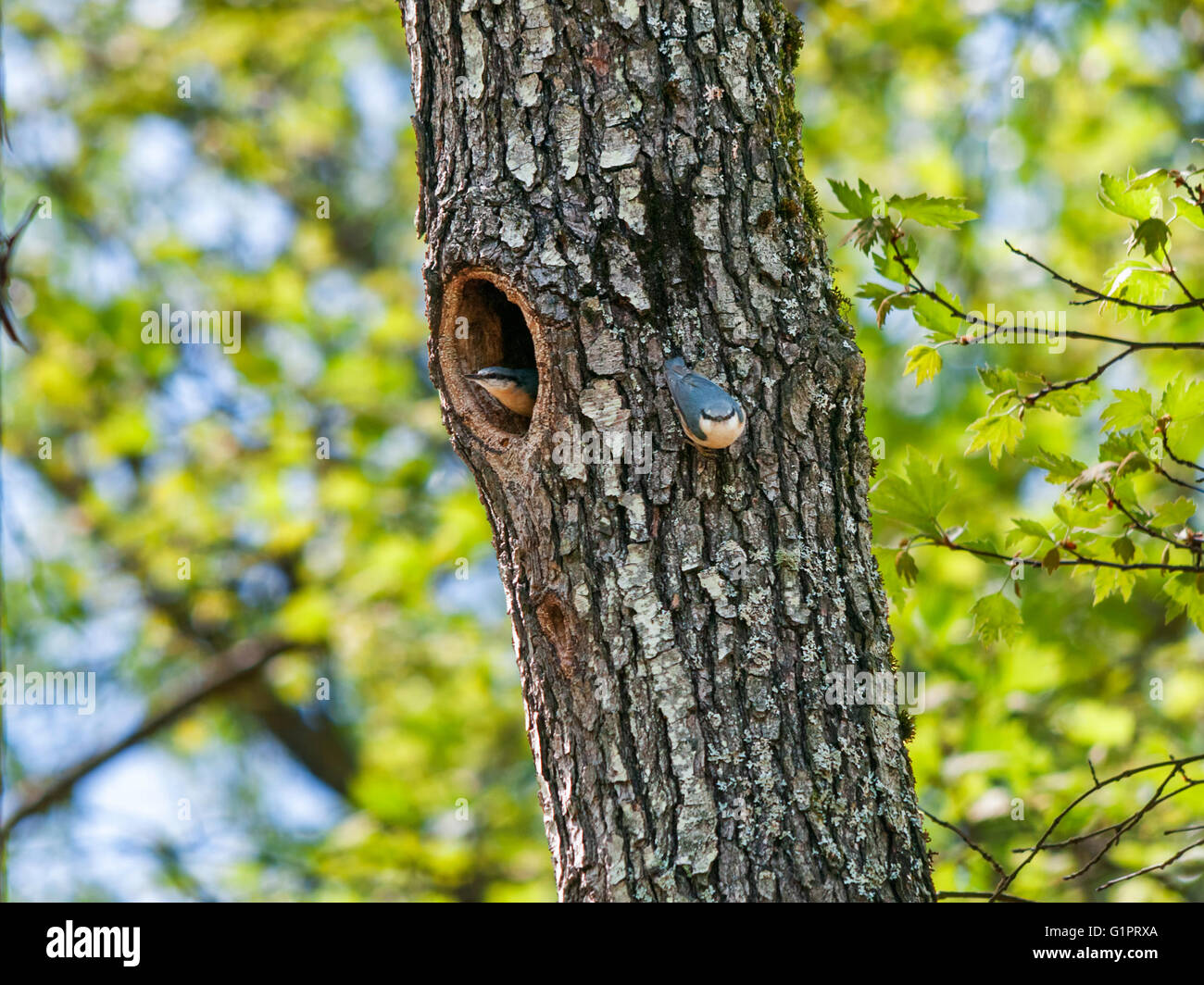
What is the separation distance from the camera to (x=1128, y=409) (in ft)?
6.08

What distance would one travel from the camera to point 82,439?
25.0ft

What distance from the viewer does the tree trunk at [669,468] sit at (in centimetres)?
162

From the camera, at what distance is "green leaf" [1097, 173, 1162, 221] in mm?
1747

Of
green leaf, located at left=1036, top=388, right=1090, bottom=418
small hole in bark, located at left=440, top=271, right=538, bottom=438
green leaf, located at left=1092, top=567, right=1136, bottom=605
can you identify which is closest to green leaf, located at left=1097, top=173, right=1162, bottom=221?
green leaf, located at left=1036, top=388, right=1090, bottom=418

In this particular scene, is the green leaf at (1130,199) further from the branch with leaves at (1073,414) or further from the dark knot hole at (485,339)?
the dark knot hole at (485,339)

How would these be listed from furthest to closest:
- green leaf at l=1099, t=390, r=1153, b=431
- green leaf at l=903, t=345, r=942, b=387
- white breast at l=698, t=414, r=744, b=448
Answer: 1. green leaf at l=903, t=345, r=942, b=387
2. green leaf at l=1099, t=390, r=1153, b=431
3. white breast at l=698, t=414, r=744, b=448

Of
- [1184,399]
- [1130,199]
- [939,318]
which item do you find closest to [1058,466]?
[1184,399]

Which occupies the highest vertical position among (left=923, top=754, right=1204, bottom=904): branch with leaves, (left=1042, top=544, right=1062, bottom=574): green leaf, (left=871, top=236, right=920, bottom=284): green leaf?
(left=871, top=236, right=920, bottom=284): green leaf

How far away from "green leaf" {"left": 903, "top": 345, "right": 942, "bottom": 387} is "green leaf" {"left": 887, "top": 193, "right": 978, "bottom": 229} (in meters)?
0.22

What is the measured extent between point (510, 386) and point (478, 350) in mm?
112

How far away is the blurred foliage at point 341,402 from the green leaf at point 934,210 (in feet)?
8.82

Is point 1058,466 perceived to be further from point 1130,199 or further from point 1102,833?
point 1102,833

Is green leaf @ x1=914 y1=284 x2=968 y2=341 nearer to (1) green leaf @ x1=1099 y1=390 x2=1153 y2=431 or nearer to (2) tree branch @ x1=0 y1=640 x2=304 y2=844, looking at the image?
(1) green leaf @ x1=1099 y1=390 x2=1153 y2=431
